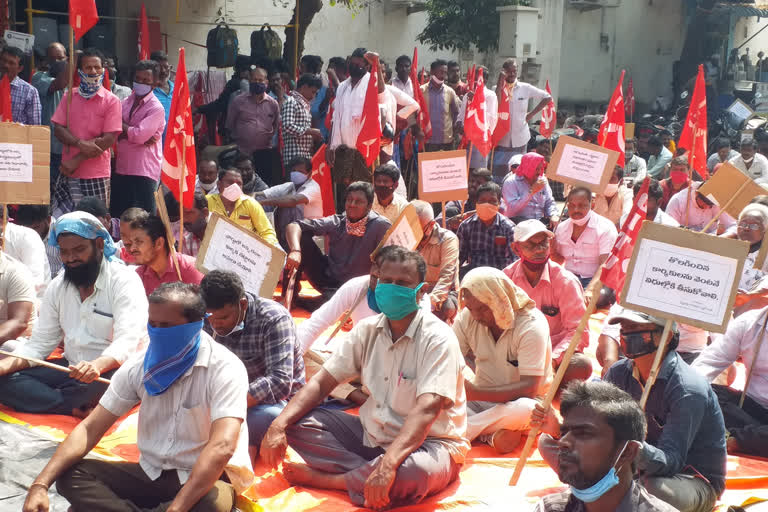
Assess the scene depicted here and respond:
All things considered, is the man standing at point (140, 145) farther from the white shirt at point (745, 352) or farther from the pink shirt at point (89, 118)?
the white shirt at point (745, 352)

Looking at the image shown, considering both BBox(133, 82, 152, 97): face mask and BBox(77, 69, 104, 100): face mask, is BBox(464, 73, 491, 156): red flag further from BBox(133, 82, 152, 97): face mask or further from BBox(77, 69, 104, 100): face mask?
BBox(77, 69, 104, 100): face mask

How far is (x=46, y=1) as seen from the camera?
14164 millimetres

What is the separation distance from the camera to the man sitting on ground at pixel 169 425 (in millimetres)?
3832

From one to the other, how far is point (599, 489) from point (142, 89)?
6.62 meters

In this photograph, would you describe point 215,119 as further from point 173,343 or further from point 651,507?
point 651,507

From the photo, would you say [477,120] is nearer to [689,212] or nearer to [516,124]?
[516,124]

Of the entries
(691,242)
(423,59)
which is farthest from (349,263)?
(423,59)

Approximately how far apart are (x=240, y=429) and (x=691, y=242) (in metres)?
2.09

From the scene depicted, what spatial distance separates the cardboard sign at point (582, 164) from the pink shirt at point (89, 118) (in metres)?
3.93

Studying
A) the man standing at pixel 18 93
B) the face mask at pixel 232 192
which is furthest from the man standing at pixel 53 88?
the face mask at pixel 232 192

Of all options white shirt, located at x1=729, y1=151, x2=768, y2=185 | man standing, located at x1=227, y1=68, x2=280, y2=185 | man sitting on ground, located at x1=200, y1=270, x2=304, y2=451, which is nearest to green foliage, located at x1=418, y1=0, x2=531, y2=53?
white shirt, located at x1=729, y1=151, x2=768, y2=185

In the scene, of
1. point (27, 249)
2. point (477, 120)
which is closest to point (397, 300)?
point (27, 249)

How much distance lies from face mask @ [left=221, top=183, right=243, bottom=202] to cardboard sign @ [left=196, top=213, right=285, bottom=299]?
2136 mm

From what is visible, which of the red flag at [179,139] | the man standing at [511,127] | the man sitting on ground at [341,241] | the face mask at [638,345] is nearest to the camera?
the face mask at [638,345]
